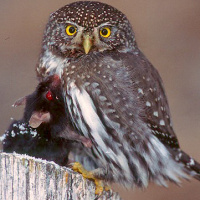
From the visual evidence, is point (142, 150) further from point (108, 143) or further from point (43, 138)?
point (43, 138)

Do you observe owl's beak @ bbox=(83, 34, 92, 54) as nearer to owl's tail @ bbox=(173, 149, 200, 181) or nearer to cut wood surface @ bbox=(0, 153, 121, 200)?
owl's tail @ bbox=(173, 149, 200, 181)

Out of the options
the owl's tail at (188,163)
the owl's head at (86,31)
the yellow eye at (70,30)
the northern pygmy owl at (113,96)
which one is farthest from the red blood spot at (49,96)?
the owl's tail at (188,163)

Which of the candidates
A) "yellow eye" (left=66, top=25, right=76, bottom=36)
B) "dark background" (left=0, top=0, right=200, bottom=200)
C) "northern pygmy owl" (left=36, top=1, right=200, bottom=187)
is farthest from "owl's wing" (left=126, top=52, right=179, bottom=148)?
"dark background" (left=0, top=0, right=200, bottom=200)

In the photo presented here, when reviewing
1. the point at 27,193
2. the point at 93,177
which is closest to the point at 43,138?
the point at 93,177

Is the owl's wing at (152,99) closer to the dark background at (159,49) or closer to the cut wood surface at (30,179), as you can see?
the cut wood surface at (30,179)

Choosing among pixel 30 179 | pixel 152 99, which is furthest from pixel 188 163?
pixel 30 179

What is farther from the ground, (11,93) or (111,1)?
(111,1)

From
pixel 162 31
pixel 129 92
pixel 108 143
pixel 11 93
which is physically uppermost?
pixel 162 31
